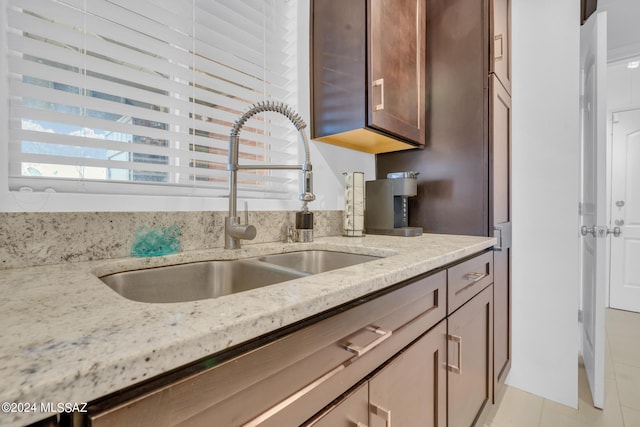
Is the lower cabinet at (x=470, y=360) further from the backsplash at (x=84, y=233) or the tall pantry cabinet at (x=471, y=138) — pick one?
the backsplash at (x=84, y=233)

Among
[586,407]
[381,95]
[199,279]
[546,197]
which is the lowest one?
[586,407]

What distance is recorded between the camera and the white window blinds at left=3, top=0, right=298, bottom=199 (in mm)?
771

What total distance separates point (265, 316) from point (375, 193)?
120 cm

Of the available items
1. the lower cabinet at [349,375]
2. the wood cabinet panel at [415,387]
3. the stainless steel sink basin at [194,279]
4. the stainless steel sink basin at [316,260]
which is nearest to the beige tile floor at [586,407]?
the lower cabinet at [349,375]

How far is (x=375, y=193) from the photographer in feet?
4.93

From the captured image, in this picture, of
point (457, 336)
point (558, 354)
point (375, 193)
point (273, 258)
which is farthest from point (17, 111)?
point (558, 354)

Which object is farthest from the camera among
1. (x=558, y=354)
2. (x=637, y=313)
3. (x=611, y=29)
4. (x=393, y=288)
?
(x=637, y=313)

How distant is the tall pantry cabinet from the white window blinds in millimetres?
775

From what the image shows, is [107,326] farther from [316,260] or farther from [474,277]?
[474,277]

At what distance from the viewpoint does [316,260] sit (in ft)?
3.78

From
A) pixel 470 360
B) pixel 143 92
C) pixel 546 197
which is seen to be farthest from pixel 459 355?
pixel 143 92

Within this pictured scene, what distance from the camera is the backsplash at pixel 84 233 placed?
69 centimetres

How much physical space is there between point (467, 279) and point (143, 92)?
130 cm

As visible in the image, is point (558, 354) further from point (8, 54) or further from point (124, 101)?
point (8, 54)
